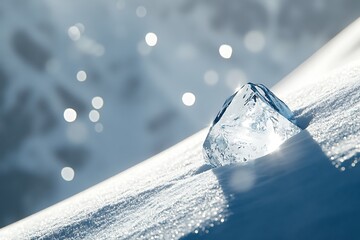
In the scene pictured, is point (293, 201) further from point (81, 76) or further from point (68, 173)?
point (68, 173)

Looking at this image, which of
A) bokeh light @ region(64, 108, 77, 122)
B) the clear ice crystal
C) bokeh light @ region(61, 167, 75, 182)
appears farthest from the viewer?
bokeh light @ region(61, 167, 75, 182)

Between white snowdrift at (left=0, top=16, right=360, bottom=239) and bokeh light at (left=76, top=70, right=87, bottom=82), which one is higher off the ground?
bokeh light at (left=76, top=70, right=87, bottom=82)

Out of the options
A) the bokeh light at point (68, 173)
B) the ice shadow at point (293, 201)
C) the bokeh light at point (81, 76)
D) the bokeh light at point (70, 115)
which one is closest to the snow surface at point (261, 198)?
the ice shadow at point (293, 201)

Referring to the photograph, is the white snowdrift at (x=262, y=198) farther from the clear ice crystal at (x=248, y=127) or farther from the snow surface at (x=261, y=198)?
the clear ice crystal at (x=248, y=127)

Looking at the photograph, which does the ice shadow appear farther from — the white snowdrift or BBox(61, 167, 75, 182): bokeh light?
BBox(61, 167, 75, 182): bokeh light

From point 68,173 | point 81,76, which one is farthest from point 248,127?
point 68,173

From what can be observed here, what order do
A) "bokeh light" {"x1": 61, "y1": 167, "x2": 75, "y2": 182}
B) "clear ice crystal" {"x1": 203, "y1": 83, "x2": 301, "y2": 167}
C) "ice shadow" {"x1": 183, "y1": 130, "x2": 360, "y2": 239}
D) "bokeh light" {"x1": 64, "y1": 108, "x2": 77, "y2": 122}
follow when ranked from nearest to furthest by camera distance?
"ice shadow" {"x1": 183, "y1": 130, "x2": 360, "y2": 239}, "clear ice crystal" {"x1": 203, "y1": 83, "x2": 301, "y2": 167}, "bokeh light" {"x1": 64, "y1": 108, "x2": 77, "y2": 122}, "bokeh light" {"x1": 61, "y1": 167, "x2": 75, "y2": 182}

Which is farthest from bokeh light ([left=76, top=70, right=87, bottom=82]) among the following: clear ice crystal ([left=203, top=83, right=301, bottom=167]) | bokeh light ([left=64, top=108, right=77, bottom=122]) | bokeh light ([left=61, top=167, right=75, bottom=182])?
clear ice crystal ([left=203, top=83, right=301, bottom=167])

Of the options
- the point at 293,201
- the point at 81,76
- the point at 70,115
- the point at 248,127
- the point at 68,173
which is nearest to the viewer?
the point at 293,201
